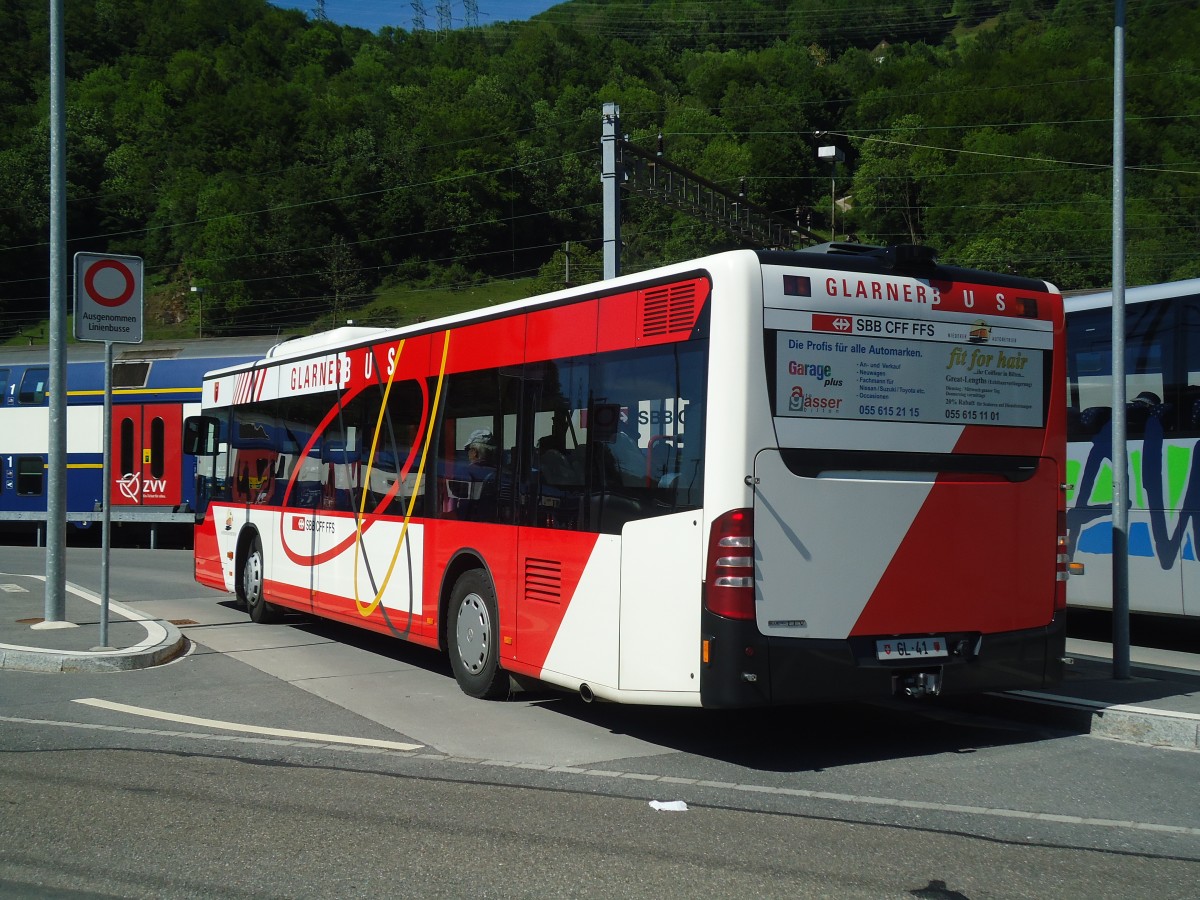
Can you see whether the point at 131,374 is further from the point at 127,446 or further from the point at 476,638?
the point at 476,638

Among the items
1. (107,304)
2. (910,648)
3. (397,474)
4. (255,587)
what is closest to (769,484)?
(910,648)

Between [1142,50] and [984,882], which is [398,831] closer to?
[984,882]

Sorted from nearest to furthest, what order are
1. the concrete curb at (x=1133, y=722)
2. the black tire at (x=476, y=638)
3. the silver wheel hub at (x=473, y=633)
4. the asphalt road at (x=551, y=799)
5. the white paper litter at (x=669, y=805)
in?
the asphalt road at (x=551, y=799) < the white paper litter at (x=669, y=805) < the concrete curb at (x=1133, y=722) < the black tire at (x=476, y=638) < the silver wheel hub at (x=473, y=633)

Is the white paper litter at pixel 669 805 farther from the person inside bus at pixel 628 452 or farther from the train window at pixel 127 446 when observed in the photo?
the train window at pixel 127 446

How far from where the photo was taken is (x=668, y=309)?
7.32 m

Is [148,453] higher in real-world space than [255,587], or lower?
higher

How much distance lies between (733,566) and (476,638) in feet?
10.3

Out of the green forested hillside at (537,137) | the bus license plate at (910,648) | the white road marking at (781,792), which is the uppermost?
the green forested hillside at (537,137)

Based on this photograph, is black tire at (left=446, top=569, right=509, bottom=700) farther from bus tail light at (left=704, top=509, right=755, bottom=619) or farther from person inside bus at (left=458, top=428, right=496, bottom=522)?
bus tail light at (left=704, top=509, right=755, bottom=619)

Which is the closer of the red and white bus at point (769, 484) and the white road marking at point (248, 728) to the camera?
the red and white bus at point (769, 484)

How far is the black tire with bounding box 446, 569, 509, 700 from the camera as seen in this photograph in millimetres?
9062

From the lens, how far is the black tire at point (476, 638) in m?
9.06

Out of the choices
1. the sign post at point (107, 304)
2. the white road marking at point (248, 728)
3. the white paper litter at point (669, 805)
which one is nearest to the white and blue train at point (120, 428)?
the sign post at point (107, 304)

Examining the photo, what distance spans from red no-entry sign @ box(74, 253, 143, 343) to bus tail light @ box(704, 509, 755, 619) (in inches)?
257
